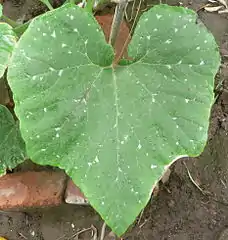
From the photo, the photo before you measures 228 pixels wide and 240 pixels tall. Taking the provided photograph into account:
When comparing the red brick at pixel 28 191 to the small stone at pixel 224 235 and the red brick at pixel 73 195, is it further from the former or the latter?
the small stone at pixel 224 235

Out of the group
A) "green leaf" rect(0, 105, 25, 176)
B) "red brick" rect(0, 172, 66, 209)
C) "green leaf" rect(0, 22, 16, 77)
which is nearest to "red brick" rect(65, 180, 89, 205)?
"red brick" rect(0, 172, 66, 209)

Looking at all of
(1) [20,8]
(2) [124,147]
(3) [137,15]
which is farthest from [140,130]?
(1) [20,8]

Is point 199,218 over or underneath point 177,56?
underneath

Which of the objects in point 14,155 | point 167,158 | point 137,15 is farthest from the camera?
point 137,15

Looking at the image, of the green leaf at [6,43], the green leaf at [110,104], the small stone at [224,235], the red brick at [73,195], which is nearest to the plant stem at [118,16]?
the green leaf at [110,104]

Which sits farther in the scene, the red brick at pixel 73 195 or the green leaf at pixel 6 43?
the red brick at pixel 73 195

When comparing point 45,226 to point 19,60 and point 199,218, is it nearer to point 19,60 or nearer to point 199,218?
point 199,218

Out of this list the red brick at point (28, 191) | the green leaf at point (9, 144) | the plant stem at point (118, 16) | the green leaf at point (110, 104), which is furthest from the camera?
the red brick at point (28, 191)

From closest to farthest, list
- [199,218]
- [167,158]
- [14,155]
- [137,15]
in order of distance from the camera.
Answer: [167,158]
[14,155]
[199,218]
[137,15]
